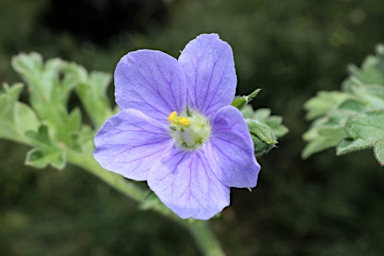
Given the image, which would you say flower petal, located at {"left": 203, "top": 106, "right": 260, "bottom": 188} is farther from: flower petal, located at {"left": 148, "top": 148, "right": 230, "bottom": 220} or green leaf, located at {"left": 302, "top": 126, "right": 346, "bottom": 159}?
green leaf, located at {"left": 302, "top": 126, "right": 346, "bottom": 159}

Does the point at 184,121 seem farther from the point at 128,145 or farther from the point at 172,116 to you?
the point at 128,145

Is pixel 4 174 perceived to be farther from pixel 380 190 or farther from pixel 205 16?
pixel 380 190

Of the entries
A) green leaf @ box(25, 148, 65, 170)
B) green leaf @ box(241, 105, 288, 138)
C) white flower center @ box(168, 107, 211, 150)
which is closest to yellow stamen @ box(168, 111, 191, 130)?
white flower center @ box(168, 107, 211, 150)

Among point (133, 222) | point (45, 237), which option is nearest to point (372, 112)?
point (133, 222)

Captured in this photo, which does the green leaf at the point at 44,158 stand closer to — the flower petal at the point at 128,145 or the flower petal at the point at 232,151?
the flower petal at the point at 128,145

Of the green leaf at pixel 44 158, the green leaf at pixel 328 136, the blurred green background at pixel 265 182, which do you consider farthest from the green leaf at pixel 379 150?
the blurred green background at pixel 265 182
